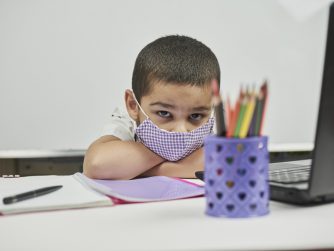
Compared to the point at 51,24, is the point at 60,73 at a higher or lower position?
lower

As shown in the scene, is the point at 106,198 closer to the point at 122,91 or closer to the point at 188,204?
the point at 188,204

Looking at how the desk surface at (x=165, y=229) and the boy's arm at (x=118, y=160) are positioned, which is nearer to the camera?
the desk surface at (x=165, y=229)

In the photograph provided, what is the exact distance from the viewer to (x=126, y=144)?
1.19 meters

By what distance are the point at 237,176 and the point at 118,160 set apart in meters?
0.51

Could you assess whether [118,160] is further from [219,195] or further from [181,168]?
[219,195]

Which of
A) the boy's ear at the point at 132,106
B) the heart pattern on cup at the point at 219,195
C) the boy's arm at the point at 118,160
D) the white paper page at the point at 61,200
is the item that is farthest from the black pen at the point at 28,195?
the boy's ear at the point at 132,106

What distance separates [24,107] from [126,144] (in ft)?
2.86

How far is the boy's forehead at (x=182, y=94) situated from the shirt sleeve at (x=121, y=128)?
15 centimetres

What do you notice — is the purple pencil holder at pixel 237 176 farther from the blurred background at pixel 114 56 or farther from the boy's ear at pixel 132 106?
the blurred background at pixel 114 56

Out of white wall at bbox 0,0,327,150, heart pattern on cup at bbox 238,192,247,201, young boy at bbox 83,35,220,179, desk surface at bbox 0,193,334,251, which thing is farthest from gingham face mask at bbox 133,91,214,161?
white wall at bbox 0,0,327,150

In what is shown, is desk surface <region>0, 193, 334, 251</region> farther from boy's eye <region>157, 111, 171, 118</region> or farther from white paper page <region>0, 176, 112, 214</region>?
boy's eye <region>157, 111, 171, 118</region>

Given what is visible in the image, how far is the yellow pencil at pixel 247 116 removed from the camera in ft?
2.00

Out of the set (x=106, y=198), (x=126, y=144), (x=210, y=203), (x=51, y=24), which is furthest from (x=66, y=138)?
(x=210, y=203)

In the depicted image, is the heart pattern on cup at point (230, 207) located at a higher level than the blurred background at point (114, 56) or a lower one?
lower
